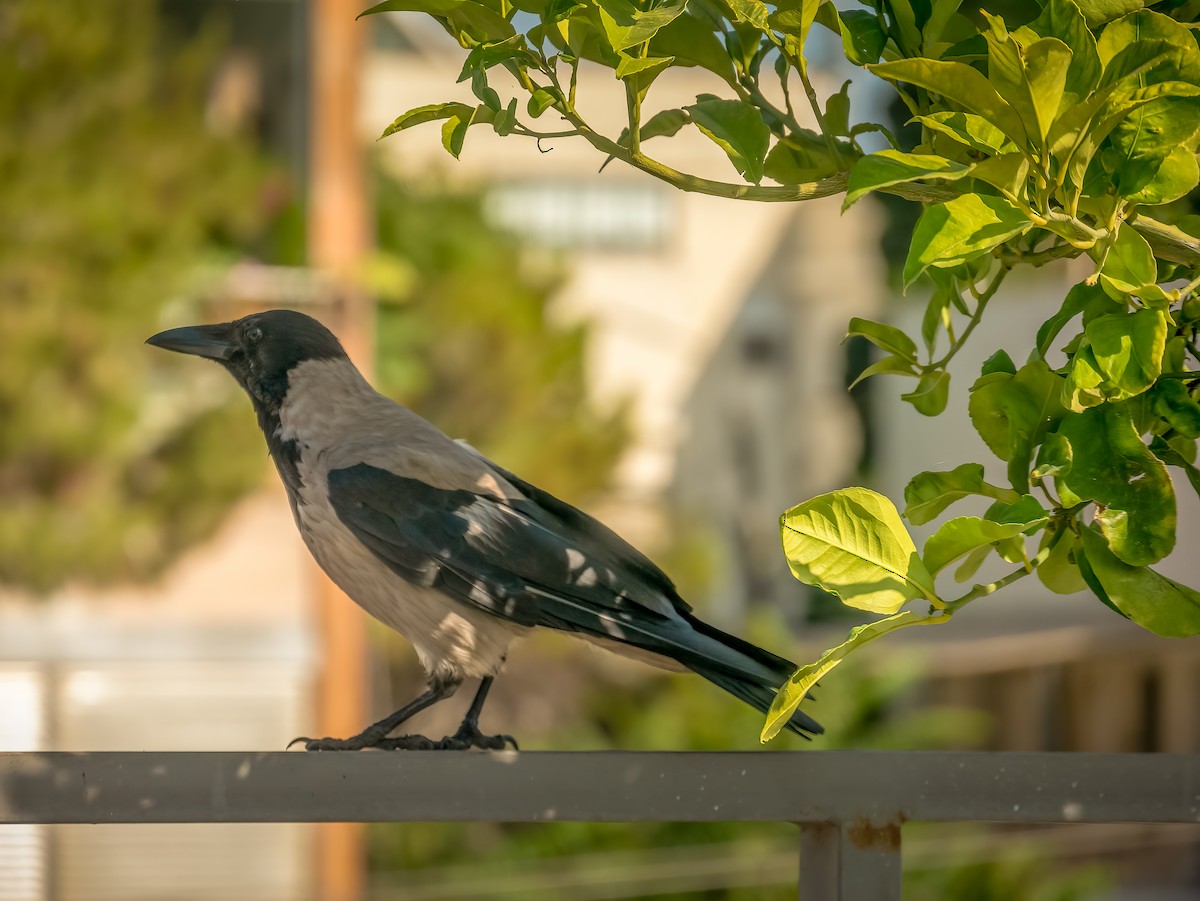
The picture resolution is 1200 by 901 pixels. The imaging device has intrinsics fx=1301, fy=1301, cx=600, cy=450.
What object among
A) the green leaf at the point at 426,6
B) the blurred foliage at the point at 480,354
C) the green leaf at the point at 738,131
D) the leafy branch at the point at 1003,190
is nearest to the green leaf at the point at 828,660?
the leafy branch at the point at 1003,190

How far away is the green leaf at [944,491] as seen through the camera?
579 mm

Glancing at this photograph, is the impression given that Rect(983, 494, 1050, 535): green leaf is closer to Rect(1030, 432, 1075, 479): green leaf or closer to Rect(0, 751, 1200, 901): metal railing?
Rect(1030, 432, 1075, 479): green leaf

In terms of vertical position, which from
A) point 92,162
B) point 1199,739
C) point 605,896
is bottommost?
point 605,896

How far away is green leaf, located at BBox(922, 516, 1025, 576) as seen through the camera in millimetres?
525

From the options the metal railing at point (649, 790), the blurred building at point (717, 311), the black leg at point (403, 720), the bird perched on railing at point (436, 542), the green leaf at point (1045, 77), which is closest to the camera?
the green leaf at point (1045, 77)

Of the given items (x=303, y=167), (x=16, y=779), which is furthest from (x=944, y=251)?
(x=303, y=167)

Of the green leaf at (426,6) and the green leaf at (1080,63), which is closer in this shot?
the green leaf at (1080,63)

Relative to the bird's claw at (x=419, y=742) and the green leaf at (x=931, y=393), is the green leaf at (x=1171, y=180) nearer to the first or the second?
the green leaf at (x=931, y=393)

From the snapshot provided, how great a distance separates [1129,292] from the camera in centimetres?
49

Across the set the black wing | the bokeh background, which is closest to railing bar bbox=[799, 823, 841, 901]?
the black wing

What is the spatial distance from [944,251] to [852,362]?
4.93 metres

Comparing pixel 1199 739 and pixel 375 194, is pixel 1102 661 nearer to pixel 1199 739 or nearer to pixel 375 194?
pixel 1199 739

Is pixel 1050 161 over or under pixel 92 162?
under

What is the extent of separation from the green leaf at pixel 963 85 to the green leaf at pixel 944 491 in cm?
17
